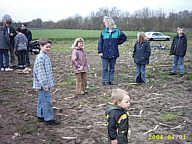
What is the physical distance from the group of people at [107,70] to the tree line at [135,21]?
5055 centimetres

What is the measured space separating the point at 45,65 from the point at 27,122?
1367mm

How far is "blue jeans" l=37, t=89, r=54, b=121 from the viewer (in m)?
4.86

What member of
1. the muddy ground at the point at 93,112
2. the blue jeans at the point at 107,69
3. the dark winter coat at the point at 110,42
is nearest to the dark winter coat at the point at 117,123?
the muddy ground at the point at 93,112

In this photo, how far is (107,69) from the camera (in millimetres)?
8367

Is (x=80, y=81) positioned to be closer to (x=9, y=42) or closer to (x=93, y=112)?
(x=93, y=112)

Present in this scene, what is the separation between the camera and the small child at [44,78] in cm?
470

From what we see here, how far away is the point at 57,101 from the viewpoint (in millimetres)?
6750

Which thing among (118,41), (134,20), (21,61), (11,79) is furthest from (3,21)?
(134,20)

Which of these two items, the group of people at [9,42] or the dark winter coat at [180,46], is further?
the group of people at [9,42]

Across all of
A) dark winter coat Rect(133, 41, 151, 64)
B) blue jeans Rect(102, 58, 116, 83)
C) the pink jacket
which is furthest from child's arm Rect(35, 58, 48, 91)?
dark winter coat Rect(133, 41, 151, 64)

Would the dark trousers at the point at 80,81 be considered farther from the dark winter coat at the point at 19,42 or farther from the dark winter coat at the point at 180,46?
the dark winter coat at the point at 19,42

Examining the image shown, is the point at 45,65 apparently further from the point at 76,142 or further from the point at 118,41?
the point at 118,41

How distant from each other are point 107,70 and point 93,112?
285cm

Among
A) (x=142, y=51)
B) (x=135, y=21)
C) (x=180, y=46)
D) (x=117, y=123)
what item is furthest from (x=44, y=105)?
(x=135, y=21)
